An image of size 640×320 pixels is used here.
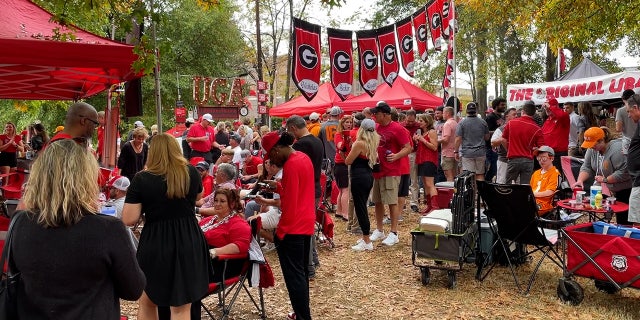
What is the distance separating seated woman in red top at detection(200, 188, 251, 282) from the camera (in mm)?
4234

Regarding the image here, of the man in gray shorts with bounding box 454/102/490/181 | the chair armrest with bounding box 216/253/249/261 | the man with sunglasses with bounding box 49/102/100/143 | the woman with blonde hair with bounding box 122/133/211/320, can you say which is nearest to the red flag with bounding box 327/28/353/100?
the man in gray shorts with bounding box 454/102/490/181

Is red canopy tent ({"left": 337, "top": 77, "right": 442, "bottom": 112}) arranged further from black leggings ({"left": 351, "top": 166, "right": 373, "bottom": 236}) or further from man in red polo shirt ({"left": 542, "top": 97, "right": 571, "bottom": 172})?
black leggings ({"left": 351, "top": 166, "right": 373, "bottom": 236})

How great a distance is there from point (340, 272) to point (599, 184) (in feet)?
11.0

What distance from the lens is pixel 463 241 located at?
219 inches

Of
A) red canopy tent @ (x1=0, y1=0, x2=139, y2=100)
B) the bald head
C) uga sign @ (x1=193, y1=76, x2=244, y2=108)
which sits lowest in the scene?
the bald head

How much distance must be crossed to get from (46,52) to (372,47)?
21.6 ft

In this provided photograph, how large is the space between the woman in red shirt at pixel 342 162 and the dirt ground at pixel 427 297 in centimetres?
184

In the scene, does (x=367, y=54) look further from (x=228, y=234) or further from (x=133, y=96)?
(x=228, y=234)

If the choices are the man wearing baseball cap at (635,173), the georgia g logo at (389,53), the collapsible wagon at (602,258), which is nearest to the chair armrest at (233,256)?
the collapsible wagon at (602,258)

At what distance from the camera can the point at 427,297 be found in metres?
5.37

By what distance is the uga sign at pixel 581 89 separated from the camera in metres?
11.2

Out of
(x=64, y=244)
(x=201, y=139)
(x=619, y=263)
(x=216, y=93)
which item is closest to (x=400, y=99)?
(x=201, y=139)

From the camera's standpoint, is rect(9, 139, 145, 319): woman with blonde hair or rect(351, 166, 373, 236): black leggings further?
rect(351, 166, 373, 236): black leggings

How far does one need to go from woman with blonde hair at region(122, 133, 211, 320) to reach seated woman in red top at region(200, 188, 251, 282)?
2.77 feet
